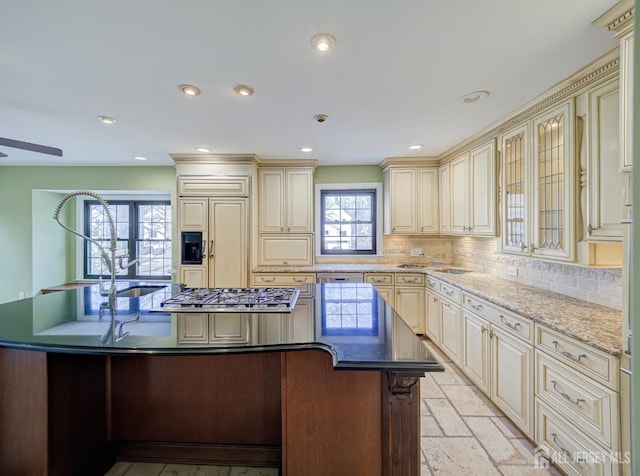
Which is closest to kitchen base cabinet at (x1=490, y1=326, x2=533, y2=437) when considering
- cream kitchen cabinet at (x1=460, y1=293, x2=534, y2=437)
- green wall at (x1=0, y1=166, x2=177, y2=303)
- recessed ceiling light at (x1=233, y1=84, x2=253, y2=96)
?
cream kitchen cabinet at (x1=460, y1=293, x2=534, y2=437)

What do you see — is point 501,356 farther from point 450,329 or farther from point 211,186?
point 211,186

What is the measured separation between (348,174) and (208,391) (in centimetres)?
357

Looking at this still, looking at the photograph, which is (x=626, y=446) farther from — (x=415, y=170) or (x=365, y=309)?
(x=415, y=170)

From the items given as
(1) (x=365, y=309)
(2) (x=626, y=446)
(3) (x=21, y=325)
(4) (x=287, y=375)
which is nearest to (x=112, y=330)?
(3) (x=21, y=325)

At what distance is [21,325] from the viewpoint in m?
1.34

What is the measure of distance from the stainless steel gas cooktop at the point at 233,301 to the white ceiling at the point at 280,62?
4.88 ft

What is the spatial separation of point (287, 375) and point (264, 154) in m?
3.09

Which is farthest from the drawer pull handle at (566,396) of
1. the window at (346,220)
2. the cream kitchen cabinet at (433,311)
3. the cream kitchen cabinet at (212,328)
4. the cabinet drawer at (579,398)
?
the window at (346,220)

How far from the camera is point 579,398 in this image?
146cm

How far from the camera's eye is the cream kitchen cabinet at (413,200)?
3.95m

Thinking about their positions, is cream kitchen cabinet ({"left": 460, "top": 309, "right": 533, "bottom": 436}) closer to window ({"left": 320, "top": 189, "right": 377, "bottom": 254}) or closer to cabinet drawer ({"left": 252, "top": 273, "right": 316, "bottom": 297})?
cabinet drawer ({"left": 252, "top": 273, "right": 316, "bottom": 297})

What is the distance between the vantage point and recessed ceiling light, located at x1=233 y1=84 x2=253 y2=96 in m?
1.98

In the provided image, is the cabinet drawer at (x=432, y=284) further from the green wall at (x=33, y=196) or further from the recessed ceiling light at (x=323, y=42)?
the green wall at (x=33, y=196)

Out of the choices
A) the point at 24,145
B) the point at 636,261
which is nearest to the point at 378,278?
the point at 636,261
